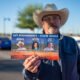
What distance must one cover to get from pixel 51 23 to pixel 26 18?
42168 millimetres

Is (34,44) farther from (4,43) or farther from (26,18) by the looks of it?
(26,18)

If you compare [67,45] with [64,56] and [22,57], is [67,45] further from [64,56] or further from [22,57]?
[22,57]

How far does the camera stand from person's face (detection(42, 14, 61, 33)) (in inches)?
123

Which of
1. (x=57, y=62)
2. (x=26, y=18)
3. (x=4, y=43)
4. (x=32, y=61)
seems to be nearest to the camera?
(x=32, y=61)

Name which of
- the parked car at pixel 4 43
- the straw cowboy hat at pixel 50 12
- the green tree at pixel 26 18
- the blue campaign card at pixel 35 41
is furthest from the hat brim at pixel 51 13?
the green tree at pixel 26 18

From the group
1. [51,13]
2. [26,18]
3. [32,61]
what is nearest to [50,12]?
[51,13]

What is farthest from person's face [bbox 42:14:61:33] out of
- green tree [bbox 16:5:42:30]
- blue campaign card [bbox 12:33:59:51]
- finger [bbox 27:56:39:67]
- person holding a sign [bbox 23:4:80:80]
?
green tree [bbox 16:5:42:30]

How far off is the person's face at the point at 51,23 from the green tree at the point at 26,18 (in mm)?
39980

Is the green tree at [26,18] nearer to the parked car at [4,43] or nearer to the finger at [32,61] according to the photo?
the parked car at [4,43]

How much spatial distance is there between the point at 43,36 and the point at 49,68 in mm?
365

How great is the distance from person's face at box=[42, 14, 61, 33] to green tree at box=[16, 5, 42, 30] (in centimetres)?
3998

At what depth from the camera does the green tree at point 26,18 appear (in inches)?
1721

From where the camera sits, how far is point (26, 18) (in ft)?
148

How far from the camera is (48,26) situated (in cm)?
317
